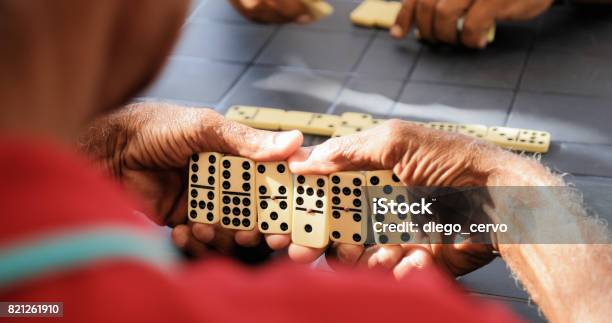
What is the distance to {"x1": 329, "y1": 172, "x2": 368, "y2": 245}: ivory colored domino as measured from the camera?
62.2 inches

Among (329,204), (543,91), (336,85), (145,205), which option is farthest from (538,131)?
(145,205)

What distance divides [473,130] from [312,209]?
673 millimetres

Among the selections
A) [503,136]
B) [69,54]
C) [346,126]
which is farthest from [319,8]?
[69,54]

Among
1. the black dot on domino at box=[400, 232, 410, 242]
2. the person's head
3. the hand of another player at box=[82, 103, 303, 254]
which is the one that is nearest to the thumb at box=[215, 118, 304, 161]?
the hand of another player at box=[82, 103, 303, 254]

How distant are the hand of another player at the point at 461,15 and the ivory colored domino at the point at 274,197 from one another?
1.16 m

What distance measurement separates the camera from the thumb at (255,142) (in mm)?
1612

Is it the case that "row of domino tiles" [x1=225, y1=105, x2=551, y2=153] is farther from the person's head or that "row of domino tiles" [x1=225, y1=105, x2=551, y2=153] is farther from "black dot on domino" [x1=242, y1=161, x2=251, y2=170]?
the person's head

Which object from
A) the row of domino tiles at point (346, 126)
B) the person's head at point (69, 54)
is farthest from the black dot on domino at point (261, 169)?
the person's head at point (69, 54)

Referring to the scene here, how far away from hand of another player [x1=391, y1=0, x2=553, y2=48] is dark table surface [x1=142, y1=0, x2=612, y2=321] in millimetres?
37

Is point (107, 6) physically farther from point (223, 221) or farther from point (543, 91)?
point (543, 91)

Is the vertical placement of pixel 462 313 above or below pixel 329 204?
above

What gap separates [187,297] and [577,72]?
226 cm

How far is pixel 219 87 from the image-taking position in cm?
246

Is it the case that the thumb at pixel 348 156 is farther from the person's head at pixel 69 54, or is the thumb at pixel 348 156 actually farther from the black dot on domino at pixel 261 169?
the person's head at pixel 69 54
